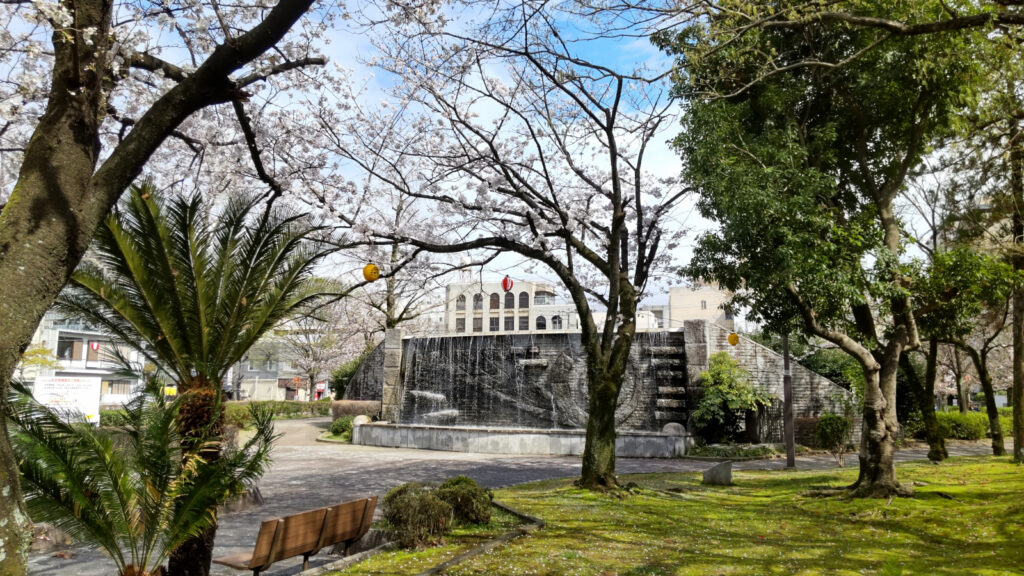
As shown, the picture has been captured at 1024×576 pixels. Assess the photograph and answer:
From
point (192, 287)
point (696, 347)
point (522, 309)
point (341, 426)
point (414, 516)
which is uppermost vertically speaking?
point (522, 309)

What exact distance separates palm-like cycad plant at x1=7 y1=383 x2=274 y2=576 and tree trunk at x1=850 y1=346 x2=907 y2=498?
363 inches

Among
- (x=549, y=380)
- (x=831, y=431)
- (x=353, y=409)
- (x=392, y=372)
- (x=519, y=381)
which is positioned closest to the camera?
(x=831, y=431)

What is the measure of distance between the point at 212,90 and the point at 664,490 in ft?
33.5

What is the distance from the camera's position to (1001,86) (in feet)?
33.5

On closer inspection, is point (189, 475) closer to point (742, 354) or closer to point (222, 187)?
point (222, 187)

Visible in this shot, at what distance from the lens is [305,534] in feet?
21.8

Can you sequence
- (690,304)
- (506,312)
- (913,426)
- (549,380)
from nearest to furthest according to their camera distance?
1. (913,426)
2. (549,380)
3. (690,304)
4. (506,312)

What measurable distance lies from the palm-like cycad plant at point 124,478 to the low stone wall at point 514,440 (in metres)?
14.6

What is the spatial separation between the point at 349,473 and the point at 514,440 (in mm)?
6665

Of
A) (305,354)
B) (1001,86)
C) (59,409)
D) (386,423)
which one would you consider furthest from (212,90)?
(305,354)

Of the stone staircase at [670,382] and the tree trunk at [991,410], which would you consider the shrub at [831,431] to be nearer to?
the tree trunk at [991,410]

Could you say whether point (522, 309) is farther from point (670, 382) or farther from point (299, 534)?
point (299, 534)

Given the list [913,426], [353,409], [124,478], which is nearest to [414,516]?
[124,478]

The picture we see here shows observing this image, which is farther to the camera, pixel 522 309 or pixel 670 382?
pixel 522 309
